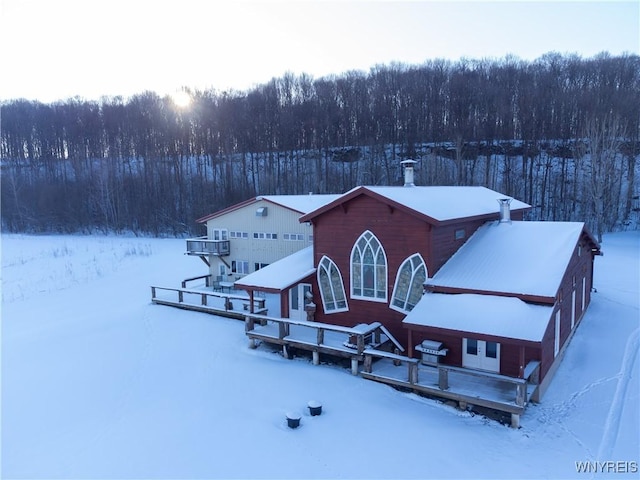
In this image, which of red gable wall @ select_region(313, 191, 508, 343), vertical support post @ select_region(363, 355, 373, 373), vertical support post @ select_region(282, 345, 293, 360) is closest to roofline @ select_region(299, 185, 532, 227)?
red gable wall @ select_region(313, 191, 508, 343)

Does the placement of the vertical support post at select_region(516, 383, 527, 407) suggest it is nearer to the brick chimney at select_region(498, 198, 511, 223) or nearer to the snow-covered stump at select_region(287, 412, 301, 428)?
A: the snow-covered stump at select_region(287, 412, 301, 428)

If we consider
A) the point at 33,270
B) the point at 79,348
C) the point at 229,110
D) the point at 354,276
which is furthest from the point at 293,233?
the point at 229,110

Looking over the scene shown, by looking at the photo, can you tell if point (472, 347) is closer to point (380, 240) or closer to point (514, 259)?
point (514, 259)

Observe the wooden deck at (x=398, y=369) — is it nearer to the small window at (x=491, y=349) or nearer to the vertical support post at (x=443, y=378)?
the vertical support post at (x=443, y=378)

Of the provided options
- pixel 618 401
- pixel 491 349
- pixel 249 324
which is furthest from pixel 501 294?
pixel 249 324

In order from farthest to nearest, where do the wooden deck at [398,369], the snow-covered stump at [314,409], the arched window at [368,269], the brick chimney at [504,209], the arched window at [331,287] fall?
the brick chimney at [504,209], the arched window at [331,287], the arched window at [368,269], the snow-covered stump at [314,409], the wooden deck at [398,369]

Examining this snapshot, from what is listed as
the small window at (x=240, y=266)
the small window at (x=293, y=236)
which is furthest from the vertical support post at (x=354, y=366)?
the small window at (x=240, y=266)

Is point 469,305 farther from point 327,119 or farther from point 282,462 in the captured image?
point 327,119
